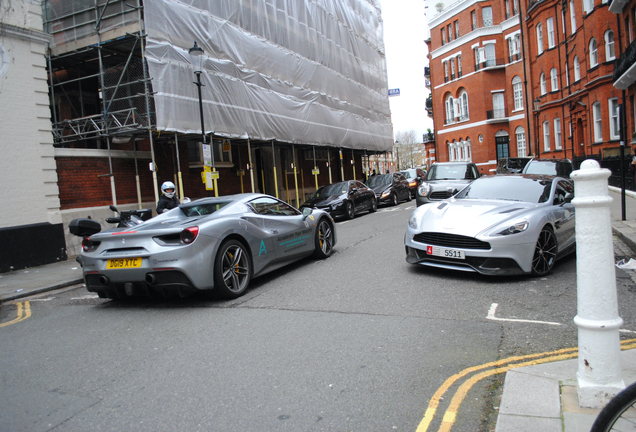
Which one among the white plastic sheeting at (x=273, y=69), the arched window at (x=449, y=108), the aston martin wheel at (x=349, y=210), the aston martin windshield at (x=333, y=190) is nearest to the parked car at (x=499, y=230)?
the aston martin wheel at (x=349, y=210)

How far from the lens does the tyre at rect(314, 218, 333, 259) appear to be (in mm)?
8398

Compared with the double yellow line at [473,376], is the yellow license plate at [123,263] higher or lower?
higher

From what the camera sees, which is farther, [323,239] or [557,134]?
[557,134]

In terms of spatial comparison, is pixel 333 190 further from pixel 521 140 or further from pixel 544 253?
pixel 521 140

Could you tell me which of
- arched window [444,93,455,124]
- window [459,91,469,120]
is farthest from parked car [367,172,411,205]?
arched window [444,93,455,124]

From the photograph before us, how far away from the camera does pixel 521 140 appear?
1839 inches

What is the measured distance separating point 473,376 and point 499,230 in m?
2.98

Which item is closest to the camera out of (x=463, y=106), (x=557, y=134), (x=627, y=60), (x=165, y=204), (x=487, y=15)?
(x=165, y=204)

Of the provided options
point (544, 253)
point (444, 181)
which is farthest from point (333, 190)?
point (544, 253)

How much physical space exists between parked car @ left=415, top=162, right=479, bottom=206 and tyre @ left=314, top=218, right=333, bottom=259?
19.7 ft

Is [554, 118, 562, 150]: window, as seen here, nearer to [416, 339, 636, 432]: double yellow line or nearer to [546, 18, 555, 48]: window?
[546, 18, 555, 48]: window

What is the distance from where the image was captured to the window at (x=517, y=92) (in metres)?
46.1

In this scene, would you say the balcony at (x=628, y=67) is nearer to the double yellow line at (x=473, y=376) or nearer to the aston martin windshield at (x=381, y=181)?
the aston martin windshield at (x=381, y=181)

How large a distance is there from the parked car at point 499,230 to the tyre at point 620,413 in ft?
13.3
